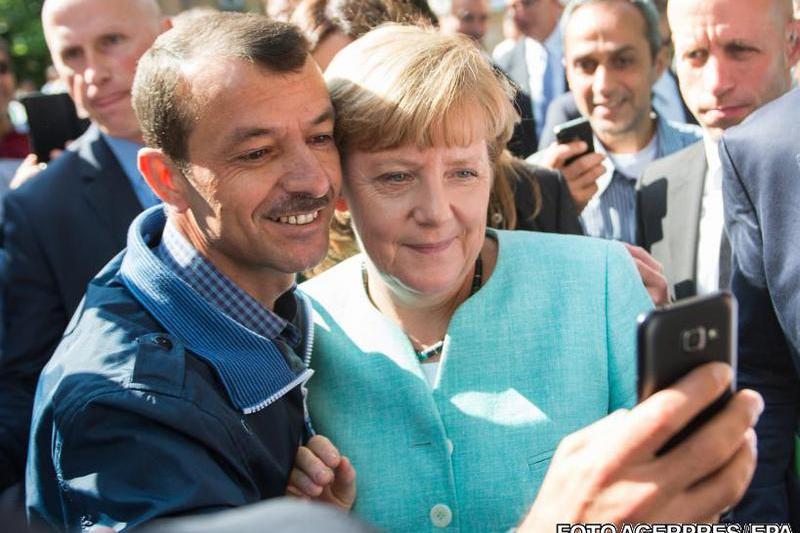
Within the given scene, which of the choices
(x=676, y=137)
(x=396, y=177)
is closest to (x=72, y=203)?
(x=396, y=177)

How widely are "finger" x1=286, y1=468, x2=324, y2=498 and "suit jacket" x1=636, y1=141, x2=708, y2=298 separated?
181cm

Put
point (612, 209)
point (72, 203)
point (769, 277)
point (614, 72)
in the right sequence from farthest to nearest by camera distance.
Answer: point (614, 72)
point (612, 209)
point (72, 203)
point (769, 277)

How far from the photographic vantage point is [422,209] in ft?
7.20

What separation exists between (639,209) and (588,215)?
518mm

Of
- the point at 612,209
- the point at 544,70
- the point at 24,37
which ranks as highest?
the point at 612,209

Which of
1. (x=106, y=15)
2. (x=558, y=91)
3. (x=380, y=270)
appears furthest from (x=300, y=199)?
(x=558, y=91)

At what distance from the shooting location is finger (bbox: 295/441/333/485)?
1.88m

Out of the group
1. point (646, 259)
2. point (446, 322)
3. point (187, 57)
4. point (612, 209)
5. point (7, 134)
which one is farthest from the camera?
point (7, 134)

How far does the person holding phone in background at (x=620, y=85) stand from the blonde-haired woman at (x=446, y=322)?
2.03 m

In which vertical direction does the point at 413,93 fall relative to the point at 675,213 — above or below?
above

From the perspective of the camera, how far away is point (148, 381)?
1.71m

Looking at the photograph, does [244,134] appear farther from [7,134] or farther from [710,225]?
[7,134]

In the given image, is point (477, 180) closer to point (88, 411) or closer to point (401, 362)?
point (401, 362)

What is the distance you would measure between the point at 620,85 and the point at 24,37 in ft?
87.4
